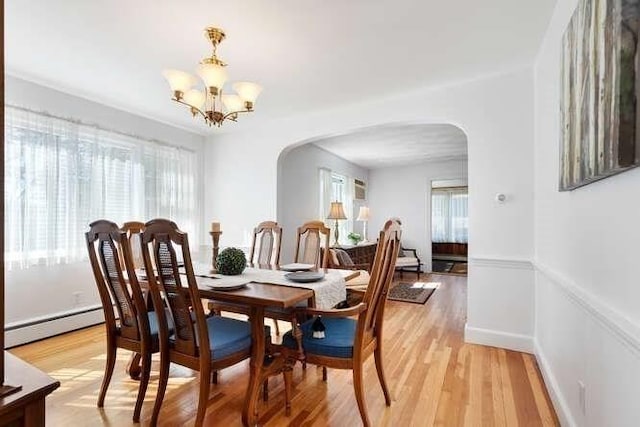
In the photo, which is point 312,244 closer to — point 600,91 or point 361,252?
point 600,91

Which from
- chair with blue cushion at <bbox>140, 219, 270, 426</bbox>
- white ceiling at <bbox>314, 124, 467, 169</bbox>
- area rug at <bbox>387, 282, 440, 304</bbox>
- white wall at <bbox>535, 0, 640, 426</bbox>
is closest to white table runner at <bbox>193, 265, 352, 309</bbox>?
chair with blue cushion at <bbox>140, 219, 270, 426</bbox>

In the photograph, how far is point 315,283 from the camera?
2.12 m

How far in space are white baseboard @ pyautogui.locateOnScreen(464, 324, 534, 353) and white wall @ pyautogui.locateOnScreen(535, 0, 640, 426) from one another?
0.24 m

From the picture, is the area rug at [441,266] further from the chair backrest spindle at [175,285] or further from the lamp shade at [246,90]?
the chair backrest spindle at [175,285]

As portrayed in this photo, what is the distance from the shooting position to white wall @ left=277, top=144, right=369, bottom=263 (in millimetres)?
5047

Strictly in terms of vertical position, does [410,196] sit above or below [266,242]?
above

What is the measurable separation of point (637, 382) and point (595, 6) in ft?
4.59

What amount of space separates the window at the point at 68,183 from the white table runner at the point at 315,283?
1875 mm

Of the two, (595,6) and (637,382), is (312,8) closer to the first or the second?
(595,6)

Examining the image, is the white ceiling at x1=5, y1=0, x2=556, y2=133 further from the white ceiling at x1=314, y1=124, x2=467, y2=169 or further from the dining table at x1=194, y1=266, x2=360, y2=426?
the dining table at x1=194, y1=266, x2=360, y2=426

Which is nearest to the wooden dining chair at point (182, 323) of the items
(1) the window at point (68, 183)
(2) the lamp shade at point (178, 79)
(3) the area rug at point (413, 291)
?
(2) the lamp shade at point (178, 79)

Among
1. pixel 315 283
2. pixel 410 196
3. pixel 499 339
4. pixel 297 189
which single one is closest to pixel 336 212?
pixel 297 189

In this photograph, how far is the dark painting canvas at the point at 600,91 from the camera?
1030 millimetres

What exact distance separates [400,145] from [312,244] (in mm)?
3417
